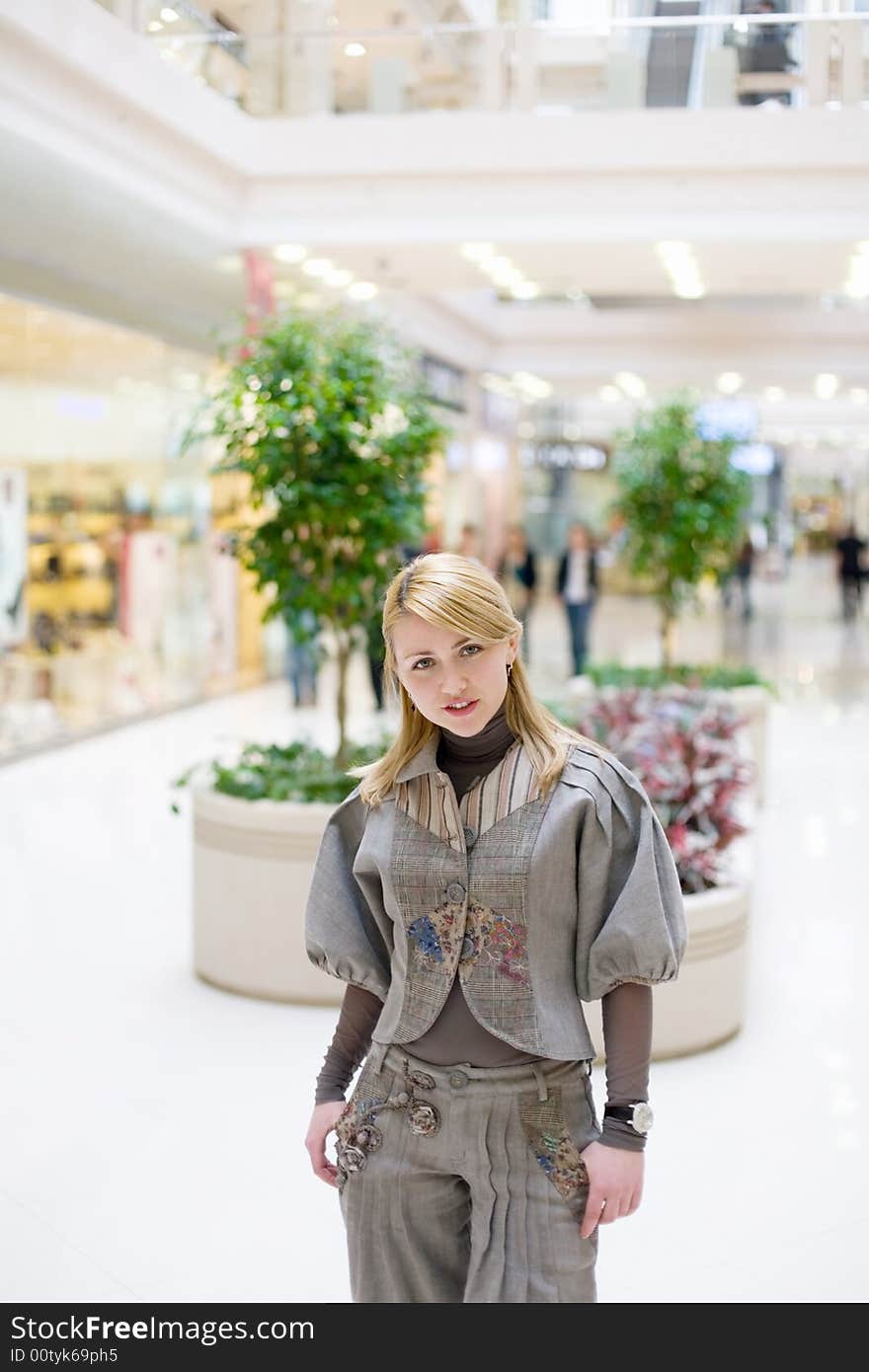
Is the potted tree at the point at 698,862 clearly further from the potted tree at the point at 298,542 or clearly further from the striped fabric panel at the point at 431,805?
the striped fabric panel at the point at 431,805

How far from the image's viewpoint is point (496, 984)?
2.08 m

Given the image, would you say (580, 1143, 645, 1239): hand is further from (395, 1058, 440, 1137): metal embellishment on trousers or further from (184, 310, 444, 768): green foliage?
(184, 310, 444, 768): green foliage

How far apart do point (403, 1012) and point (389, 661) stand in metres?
0.50

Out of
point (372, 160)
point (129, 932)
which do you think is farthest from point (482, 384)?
point (129, 932)

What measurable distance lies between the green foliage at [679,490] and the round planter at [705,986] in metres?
5.63

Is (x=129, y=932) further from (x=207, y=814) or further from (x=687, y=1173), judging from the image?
(x=687, y=1173)

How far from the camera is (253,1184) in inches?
164

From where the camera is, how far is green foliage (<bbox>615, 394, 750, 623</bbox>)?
35.3 ft

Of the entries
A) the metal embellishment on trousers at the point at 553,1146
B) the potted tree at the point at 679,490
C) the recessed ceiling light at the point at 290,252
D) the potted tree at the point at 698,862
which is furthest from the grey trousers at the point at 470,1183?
the recessed ceiling light at the point at 290,252

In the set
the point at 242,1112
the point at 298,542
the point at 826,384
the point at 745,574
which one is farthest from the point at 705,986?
the point at 745,574

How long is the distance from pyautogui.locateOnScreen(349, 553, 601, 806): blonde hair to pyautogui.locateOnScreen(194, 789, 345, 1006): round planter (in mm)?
3522

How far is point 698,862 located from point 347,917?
3483 millimetres

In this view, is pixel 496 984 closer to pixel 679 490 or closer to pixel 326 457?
pixel 326 457

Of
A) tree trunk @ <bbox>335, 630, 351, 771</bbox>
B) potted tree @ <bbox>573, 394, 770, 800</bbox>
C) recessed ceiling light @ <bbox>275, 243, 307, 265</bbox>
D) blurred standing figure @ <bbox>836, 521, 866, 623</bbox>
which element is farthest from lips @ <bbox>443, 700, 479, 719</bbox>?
blurred standing figure @ <bbox>836, 521, 866, 623</bbox>
